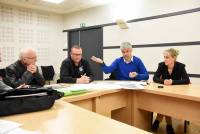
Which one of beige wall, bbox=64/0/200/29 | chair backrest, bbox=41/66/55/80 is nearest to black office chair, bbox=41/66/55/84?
chair backrest, bbox=41/66/55/80

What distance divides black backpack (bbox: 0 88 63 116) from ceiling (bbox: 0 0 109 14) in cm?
382

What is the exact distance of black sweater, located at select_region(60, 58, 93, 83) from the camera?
2.86 meters

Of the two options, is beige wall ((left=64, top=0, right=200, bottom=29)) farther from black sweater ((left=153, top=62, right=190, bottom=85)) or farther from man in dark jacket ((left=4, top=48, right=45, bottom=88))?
man in dark jacket ((left=4, top=48, right=45, bottom=88))

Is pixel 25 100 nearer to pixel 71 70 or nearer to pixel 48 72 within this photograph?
pixel 71 70

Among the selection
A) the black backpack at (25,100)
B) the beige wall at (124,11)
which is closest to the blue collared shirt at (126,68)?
the beige wall at (124,11)

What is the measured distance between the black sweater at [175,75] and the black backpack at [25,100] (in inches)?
66.8

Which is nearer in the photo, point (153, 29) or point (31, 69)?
point (31, 69)

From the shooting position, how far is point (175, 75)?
9.42 feet

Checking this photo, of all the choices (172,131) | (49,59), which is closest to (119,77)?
(172,131)

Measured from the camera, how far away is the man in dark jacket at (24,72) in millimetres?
2531

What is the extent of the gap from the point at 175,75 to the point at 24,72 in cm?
201

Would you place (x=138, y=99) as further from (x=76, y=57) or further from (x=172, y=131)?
(x=76, y=57)

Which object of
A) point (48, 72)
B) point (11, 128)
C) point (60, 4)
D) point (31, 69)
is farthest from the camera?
point (48, 72)

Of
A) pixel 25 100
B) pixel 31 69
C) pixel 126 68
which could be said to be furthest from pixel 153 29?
pixel 25 100
